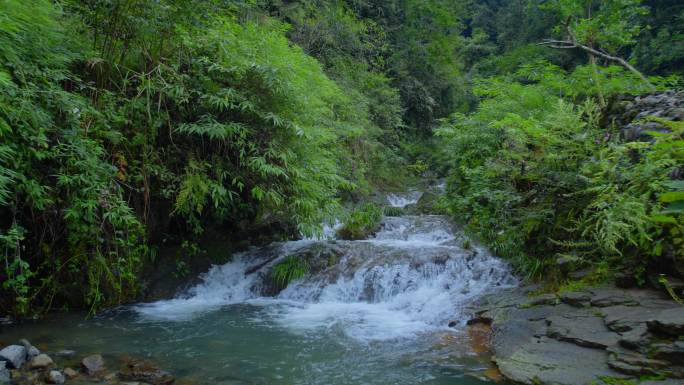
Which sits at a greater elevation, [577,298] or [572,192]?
[572,192]

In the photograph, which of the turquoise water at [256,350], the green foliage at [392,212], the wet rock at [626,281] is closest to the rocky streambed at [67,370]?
the turquoise water at [256,350]

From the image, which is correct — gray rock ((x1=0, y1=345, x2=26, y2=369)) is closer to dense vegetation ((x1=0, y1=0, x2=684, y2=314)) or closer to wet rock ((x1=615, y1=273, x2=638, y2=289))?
dense vegetation ((x1=0, y1=0, x2=684, y2=314))

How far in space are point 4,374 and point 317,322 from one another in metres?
3.71

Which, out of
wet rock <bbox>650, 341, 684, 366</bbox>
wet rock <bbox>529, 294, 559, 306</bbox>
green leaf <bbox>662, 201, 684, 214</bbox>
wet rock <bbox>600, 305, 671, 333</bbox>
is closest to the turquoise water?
wet rock <bbox>529, 294, 559, 306</bbox>

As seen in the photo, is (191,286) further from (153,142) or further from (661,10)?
(661,10)

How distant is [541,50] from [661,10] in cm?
536

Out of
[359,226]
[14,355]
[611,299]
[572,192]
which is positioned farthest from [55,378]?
[359,226]

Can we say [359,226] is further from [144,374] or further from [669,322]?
[669,322]

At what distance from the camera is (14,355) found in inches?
177

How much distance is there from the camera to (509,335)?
16.9 ft

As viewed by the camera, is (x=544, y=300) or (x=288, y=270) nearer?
(x=544, y=300)

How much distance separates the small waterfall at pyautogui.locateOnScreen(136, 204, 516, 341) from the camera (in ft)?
21.9

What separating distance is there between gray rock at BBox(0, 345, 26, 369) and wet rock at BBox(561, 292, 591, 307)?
5875 mm

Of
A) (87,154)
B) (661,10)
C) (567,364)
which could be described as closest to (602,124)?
(567,364)
